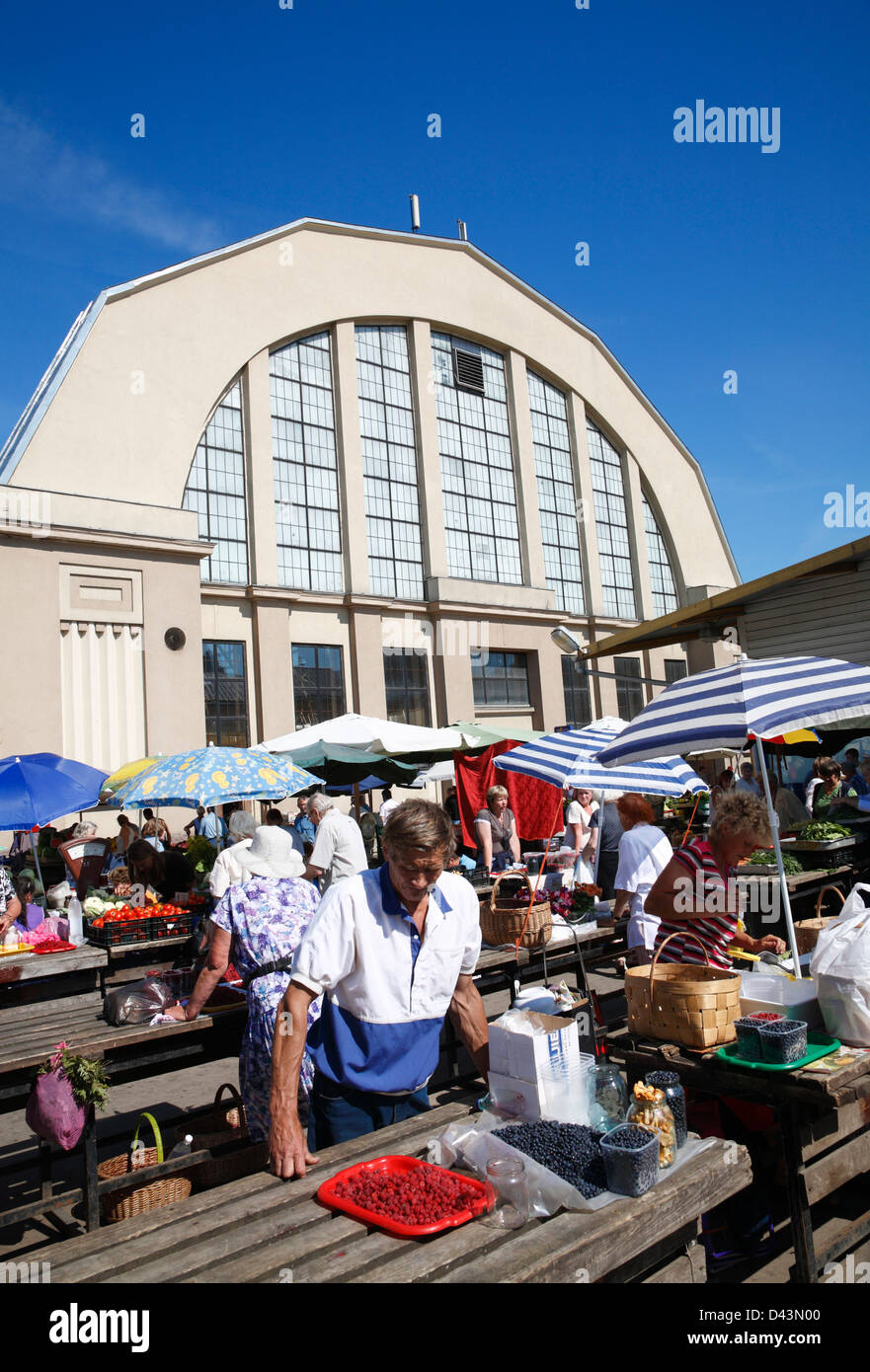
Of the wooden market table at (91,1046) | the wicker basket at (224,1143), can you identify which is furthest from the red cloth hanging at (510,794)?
the wooden market table at (91,1046)

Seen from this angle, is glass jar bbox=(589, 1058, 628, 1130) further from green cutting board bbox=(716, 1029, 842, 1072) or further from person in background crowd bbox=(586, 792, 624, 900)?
person in background crowd bbox=(586, 792, 624, 900)

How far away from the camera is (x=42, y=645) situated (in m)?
19.1

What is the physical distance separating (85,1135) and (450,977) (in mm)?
2499

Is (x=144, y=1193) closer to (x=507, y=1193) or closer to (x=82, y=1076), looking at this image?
(x=82, y=1076)

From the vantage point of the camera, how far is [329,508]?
26.5m

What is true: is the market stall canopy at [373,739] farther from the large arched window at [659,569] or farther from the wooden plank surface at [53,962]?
the large arched window at [659,569]

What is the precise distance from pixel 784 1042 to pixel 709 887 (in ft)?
3.58

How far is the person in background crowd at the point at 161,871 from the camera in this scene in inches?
408

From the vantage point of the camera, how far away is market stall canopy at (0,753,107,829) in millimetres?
8641

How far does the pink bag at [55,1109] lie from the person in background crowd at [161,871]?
6.04 meters

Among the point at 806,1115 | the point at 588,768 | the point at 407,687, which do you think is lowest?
the point at 806,1115

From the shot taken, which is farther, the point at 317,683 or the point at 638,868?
the point at 317,683

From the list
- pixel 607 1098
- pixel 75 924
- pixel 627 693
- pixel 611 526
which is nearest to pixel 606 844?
pixel 75 924
